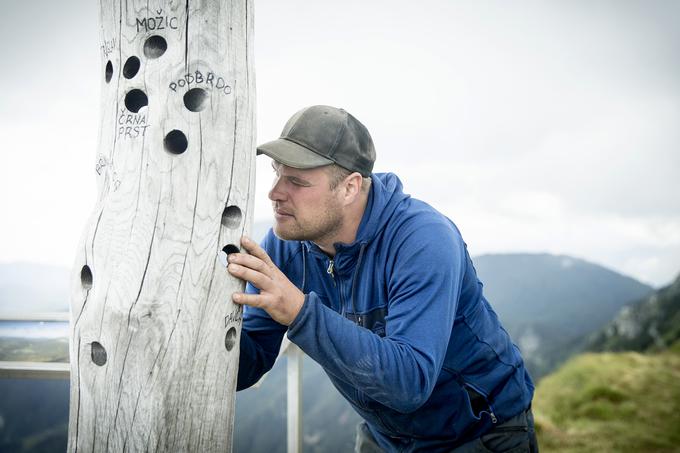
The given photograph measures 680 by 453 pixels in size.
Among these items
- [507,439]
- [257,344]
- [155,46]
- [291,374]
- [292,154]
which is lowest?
[291,374]

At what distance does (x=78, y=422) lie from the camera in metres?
1.79

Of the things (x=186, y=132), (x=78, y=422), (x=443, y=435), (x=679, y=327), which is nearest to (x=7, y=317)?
(x=78, y=422)

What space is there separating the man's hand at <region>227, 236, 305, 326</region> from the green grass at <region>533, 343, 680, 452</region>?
5614mm

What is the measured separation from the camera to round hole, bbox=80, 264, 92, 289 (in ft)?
6.01

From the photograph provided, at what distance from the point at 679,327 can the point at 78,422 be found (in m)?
11.0

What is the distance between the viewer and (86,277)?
1.85 m

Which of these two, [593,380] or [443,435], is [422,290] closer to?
[443,435]

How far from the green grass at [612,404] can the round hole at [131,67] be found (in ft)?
20.9

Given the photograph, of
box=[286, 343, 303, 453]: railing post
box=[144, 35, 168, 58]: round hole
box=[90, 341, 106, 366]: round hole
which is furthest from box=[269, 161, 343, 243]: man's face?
box=[286, 343, 303, 453]: railing post

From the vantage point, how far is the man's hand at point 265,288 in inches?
68.6

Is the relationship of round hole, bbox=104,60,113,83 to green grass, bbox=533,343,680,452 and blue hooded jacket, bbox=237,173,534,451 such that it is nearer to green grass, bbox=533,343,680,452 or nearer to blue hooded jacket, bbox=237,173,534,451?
blue hooded jacket, bbox=237,173,534,451

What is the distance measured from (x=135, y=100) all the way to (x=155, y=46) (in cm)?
22

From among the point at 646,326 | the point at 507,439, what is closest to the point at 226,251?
the point at 507,439

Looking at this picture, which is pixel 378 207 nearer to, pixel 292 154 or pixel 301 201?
pixel 301 201
